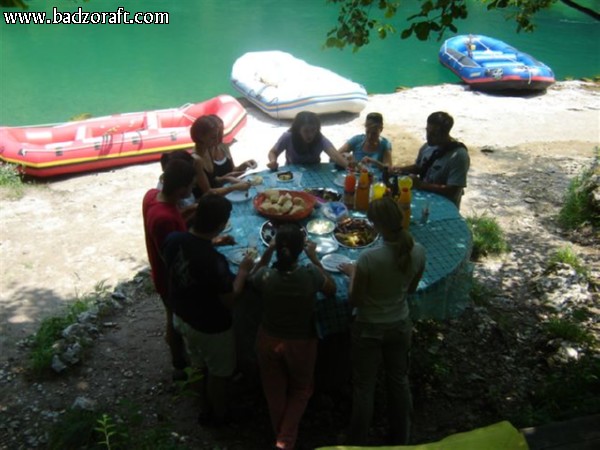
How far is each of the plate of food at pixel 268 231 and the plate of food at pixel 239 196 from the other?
0.43m

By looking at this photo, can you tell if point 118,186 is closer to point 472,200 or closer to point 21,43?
point 472,200

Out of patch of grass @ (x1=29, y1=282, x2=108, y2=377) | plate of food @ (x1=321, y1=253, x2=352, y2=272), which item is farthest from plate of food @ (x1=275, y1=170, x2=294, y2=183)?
patch of grass @ (x1=29, y1=282, x2=108, y2=377)

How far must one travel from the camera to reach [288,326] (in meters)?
2.79

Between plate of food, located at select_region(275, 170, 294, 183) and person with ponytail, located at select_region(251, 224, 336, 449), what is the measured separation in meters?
1.35

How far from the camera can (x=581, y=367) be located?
11.8ft

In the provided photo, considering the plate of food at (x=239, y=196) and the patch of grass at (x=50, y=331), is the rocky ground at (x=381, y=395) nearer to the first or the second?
the patch of grass at (x=50, y=331)

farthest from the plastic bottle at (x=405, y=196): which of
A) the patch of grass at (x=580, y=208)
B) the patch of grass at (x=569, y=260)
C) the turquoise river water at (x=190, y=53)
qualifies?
the turquoise river water at (x=190, y=53)

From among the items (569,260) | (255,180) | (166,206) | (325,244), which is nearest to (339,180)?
(255,180)

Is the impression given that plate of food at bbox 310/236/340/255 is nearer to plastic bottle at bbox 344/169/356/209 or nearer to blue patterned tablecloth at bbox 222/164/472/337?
blue patterned tablecloth at bbox 222/164/472/337

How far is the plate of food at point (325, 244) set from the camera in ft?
10.9

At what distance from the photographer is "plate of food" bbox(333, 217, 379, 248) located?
11.2 ft

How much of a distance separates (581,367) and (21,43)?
2076 cm

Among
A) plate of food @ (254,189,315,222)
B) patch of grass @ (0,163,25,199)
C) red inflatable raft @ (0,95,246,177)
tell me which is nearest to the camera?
plate of food @ (254,189,315,222)

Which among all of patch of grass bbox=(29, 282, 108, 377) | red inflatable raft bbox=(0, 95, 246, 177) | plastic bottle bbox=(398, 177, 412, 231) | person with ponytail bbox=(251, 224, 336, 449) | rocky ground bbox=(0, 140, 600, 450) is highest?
plastic bottle bbox=(398, 177, 412, 231)
